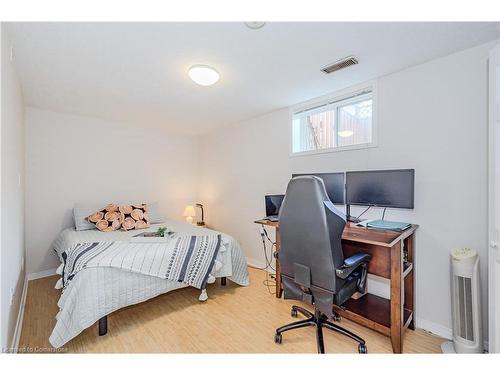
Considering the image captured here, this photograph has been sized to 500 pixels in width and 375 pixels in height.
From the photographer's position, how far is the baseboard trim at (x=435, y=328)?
184cm

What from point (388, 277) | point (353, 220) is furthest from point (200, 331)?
point (353, 220)

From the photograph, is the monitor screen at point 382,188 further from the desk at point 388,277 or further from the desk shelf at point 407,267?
the desk shelf at point 407,267

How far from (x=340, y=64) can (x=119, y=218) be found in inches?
126

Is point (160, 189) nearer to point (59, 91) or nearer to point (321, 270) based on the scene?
point (59, 91)

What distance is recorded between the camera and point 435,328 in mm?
1909

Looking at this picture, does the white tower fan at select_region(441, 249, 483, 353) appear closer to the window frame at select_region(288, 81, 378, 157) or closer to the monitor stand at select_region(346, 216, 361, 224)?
the monitor stand at select_region(346, 216, 361, 224)

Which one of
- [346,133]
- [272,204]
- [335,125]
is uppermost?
[335,125]

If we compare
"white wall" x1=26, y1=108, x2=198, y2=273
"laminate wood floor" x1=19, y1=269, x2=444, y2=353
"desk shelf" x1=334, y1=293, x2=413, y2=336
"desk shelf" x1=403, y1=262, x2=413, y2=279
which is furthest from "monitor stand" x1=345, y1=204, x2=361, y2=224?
"white wall" x1=26, y1=108, x2=198, y2=273

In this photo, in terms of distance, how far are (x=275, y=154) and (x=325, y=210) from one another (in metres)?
1.83

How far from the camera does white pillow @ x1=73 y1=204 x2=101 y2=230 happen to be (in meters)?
3.09

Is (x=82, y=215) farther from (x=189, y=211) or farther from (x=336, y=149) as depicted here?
(x=336, y=149)

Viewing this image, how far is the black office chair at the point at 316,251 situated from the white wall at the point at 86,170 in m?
3.14
